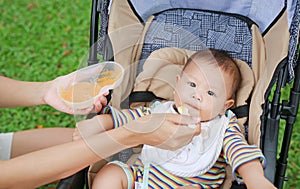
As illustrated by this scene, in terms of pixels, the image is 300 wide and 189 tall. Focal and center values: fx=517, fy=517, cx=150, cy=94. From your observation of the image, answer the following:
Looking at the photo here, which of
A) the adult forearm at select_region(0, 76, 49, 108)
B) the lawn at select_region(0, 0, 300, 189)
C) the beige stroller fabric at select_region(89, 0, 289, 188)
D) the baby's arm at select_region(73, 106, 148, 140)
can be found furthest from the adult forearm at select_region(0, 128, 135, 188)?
the lawn at select_region(0, 0, 300, 189)

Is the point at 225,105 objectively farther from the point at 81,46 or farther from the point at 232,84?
the point at 81,46

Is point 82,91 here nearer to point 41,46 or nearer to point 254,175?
point 254,175

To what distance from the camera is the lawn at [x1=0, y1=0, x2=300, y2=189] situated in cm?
361

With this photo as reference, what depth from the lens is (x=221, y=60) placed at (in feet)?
7.43

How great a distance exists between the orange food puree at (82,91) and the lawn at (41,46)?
145 cm

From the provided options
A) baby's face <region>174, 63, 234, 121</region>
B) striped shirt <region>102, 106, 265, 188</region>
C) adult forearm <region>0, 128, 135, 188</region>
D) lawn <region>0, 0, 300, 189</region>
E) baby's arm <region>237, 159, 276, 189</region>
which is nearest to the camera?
Result: adult forearm <region>0, 128, 135, 188</region>

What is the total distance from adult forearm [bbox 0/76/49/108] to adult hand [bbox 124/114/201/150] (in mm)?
463

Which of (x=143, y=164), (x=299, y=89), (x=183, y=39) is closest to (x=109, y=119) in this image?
(x=143, y=164)

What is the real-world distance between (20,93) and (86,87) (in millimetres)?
301

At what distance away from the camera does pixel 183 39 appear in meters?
2.50

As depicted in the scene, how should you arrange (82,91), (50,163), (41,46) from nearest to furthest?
(50,163) < (82,91) < (41,46)

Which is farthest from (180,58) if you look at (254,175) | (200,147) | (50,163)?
(50,163)

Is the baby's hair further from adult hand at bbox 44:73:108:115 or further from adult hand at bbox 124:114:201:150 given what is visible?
adult hand at bbox 44:73:108:115

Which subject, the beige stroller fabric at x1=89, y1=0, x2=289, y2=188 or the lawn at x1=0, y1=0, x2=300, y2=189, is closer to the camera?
the beige stroller fabric at x1=89, y1=0, x2=289, y2=188
